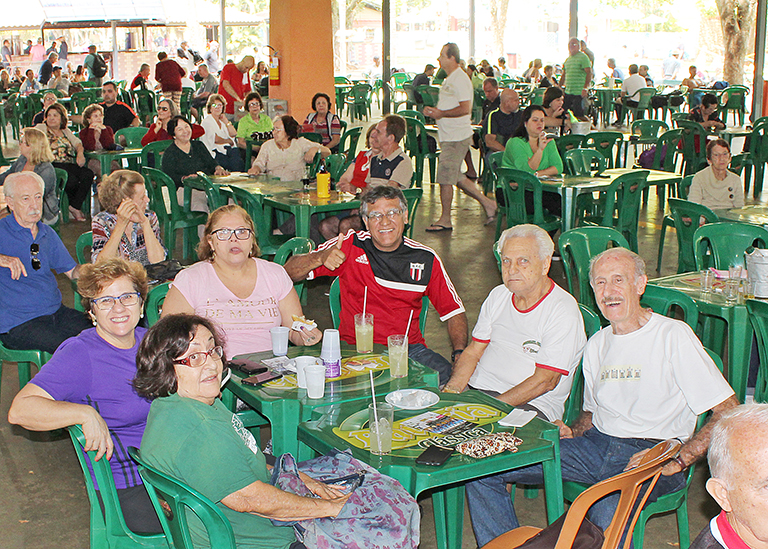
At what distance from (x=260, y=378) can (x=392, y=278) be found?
98cm

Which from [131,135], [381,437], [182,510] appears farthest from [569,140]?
[182,510]

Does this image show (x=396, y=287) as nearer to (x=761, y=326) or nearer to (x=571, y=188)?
(x=761, y=326)

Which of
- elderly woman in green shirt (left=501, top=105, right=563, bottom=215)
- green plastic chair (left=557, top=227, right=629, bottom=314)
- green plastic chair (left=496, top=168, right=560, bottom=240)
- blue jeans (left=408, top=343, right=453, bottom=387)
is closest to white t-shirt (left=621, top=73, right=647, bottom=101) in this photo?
elderly woman in green shirt (left=501, top=105, right=563, bottom=215)

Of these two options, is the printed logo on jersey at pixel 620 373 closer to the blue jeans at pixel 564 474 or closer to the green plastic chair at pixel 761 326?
the blue jeans at pixel 564 474

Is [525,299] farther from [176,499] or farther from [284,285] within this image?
[176,499]

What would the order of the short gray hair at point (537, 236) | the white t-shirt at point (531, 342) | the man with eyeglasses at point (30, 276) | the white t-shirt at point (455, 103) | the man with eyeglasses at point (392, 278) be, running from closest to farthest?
the white t-shirt at point (531, 342) → the short gray hair at point (537, 236) → the man with eyeglasses at point (392, 278) → the man with eyeglasses at point (30, 276) → the white t-shirt at point (455, 103)

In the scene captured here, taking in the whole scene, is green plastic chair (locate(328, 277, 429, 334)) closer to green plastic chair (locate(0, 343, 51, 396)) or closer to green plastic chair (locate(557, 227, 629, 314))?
green plastic chair (locate(557, 227, 629, 314))

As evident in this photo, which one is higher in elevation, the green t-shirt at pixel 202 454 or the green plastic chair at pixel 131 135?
the green plastic chair at pixel 131 135

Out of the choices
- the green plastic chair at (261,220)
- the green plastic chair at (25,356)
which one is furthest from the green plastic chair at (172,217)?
the green plastic chair at (25,356)

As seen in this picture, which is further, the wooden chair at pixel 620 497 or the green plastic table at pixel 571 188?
the green plastic table at pixel 571 188

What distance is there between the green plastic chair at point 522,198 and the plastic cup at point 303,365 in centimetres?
382

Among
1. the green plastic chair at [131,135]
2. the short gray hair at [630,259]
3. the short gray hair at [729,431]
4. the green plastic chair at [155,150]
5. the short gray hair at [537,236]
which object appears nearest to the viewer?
the short gray hair at [729,431]

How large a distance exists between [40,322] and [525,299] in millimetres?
2179

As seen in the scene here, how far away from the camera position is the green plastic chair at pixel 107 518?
2238 millimetres
